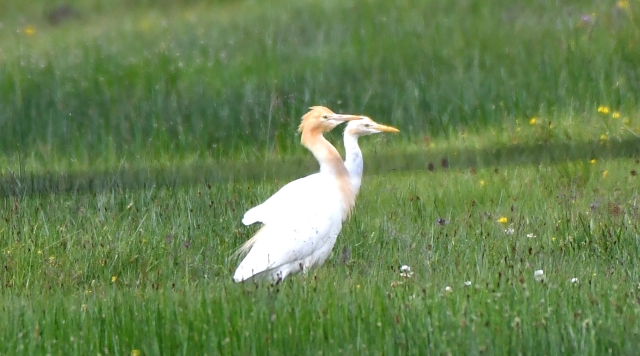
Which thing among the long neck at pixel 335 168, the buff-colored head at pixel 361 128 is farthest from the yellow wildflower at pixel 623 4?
the long neck at pixel 335 168

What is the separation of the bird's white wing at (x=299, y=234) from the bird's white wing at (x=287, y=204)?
0.8 inches

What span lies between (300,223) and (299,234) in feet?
0.31

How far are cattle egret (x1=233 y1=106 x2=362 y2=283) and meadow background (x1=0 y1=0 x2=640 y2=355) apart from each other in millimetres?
204

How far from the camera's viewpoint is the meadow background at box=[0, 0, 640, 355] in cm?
500

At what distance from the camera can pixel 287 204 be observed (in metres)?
6.80

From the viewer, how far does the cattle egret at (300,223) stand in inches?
260

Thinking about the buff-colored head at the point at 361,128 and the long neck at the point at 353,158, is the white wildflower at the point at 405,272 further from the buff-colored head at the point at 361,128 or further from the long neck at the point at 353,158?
the buff-colored head at the point at 361,128

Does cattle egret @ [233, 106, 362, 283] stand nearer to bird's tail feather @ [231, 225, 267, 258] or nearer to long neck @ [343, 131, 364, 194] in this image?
bird's tail feather @ [231, 225, 267, 258]

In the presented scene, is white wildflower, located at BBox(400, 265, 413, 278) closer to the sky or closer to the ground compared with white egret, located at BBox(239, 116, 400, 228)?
closer to the ground

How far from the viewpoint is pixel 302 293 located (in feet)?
18.1

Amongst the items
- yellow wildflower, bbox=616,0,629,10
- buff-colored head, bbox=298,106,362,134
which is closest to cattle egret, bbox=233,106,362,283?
buff-colored head, bbox=298,106,362,134

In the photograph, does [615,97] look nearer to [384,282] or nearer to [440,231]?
[440,231]

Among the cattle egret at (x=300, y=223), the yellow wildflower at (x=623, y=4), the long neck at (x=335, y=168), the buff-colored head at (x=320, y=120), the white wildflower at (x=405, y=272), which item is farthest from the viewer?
the yellow wildflower at (x=623, y=4)

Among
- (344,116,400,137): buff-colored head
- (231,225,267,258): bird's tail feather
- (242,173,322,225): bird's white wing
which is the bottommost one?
(231,225,267,258): bird's tail feather
